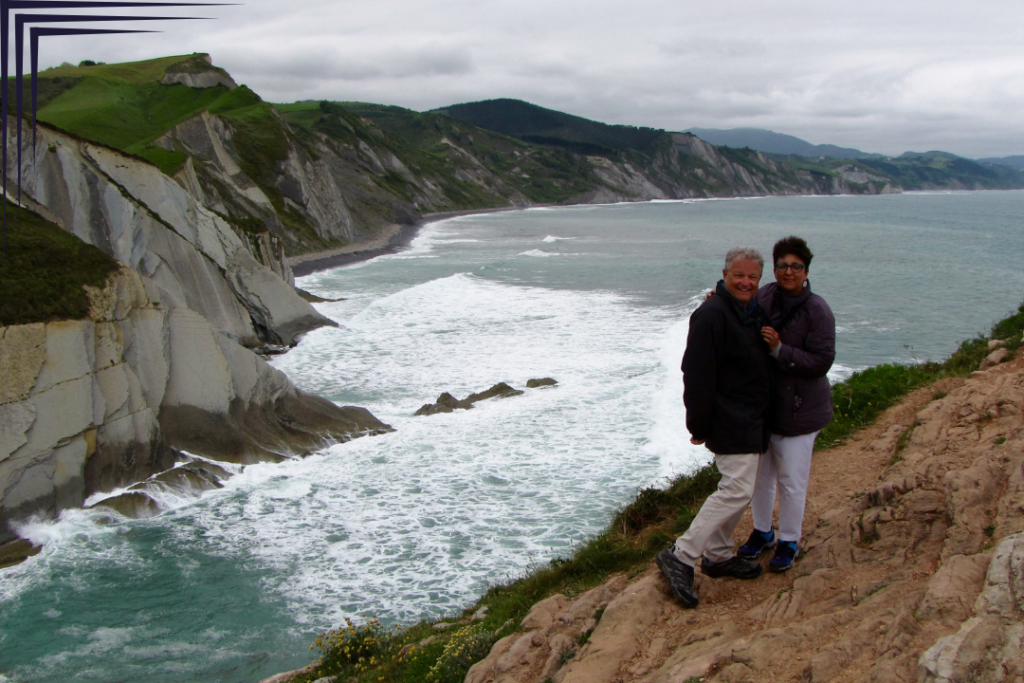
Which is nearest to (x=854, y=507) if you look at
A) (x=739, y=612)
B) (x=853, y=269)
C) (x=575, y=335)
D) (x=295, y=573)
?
(x=739, y=612)

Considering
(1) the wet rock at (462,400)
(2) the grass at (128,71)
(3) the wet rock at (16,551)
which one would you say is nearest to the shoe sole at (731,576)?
(3) the wet rock at (16,551)

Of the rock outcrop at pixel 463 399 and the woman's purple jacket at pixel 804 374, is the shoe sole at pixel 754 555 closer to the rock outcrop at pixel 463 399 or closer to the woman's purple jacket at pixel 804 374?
the woman's purple jacket at pixel 804 374

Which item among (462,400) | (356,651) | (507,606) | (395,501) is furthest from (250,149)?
(507,606)

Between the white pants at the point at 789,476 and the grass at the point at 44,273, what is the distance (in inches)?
433

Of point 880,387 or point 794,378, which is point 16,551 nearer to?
point 794,378

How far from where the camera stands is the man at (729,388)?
4.45 m

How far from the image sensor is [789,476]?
15.3 feet

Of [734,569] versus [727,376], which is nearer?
[727,376]

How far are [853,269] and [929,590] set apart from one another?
144 ft

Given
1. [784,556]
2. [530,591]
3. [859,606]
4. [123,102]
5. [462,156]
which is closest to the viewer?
[859,606]

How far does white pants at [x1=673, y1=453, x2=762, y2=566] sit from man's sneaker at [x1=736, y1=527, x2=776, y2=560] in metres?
0.43

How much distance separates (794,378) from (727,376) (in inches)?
17.8

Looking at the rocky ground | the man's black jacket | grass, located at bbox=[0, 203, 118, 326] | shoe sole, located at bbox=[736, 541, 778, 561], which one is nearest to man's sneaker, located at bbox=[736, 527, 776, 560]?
shoe sole, located at bbox=[736, 541, 778, 561]

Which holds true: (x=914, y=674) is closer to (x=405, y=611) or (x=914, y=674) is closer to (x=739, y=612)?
(x=739, y=612)
